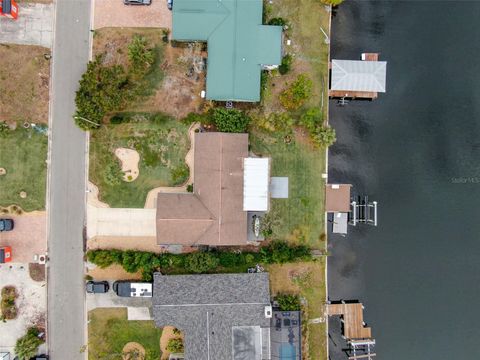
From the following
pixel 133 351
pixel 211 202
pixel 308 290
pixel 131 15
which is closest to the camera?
pixel 211 202

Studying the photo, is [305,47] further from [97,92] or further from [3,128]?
[3,128]

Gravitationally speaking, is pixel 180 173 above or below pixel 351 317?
above

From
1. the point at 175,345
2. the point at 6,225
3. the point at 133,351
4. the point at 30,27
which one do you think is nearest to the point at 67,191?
the point at 6,225

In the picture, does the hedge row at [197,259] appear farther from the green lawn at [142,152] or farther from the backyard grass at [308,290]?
the green lawn at [142,152]

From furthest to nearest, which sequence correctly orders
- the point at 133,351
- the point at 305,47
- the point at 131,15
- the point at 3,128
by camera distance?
1. the point at 305,47
2. the point at 131,15
3. the point at 133,351
4. the point at 3,128

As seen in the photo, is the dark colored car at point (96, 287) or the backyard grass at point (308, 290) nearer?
the dark colored car at point (96, 287)

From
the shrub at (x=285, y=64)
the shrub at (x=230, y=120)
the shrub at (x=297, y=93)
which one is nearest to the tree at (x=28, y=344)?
the shrub at (x=230, y=120)

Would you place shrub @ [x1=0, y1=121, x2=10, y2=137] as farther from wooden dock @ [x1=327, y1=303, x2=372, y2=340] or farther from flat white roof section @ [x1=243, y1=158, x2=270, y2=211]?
wooden dock @ [x1=327, y1=303, x2=372, y2=340]

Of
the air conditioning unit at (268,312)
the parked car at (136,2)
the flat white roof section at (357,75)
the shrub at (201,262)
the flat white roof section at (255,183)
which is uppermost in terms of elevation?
the parked car at (136,2)
